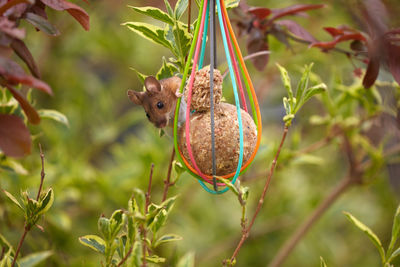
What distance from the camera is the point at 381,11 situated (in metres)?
0.74

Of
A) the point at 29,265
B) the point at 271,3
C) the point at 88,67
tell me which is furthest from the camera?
the point at 88,67

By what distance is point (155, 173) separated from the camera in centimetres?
150

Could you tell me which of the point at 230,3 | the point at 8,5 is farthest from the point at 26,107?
the point at 230,3

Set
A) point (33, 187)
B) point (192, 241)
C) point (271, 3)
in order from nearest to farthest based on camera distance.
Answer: point (33, 187)
point (192, 241)
point (271, 3)

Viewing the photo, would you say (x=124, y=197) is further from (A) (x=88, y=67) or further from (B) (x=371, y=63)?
(A) (x=88, y=67)

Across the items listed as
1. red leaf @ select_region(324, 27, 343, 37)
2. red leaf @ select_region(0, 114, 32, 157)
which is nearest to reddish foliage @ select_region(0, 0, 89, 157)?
red leaf @ select_region(0, 114, 32, 157)

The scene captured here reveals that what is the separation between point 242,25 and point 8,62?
54 cm

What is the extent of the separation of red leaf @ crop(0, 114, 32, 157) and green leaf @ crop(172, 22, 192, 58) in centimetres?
29

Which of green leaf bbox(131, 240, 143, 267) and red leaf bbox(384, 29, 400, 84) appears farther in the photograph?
red leaf bbox(384, 29, 400, 84)

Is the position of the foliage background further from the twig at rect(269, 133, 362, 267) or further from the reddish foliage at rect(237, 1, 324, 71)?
the reddish foliage at rect(237, 1, 324, 71)

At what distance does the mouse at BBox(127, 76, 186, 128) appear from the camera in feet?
2.68

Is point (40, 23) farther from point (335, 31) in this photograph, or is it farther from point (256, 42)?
point (335, 31)

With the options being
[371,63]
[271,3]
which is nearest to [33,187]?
[371,63]

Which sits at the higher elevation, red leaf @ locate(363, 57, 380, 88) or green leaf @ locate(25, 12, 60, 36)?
green leaf @ locate(25, 12, 60, 36)
